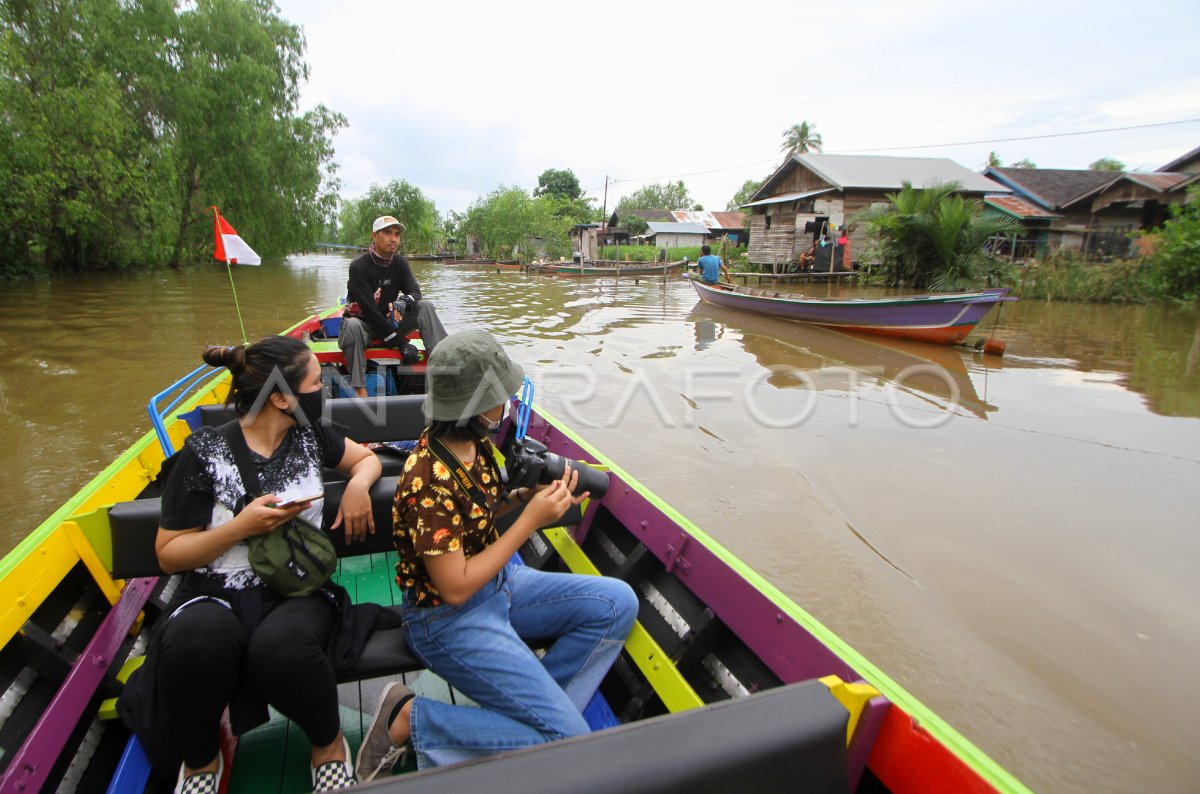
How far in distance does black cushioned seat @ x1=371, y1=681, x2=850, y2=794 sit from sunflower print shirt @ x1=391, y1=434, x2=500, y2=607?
68 cm

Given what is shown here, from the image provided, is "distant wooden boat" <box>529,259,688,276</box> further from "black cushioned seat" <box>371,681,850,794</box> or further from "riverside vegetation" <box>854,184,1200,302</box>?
"black cushioned seat" <box>371,681,850,794</box>

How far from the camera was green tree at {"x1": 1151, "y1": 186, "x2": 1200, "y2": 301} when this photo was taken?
1501cm

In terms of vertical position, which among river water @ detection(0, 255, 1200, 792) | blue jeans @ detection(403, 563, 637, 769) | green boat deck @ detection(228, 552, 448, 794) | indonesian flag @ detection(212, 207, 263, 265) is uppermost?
indonesian flag @ detection(212, 207, 263, 265)

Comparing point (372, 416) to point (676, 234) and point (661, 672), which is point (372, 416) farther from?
point (676, 234)

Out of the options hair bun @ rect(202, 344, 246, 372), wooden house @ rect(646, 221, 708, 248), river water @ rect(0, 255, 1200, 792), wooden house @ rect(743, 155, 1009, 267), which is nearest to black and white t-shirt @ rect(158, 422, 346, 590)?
hair bun @ rect(202, 344, 246, 372)

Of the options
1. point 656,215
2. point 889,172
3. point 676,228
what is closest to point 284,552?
point 889,172

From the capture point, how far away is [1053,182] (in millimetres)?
25812

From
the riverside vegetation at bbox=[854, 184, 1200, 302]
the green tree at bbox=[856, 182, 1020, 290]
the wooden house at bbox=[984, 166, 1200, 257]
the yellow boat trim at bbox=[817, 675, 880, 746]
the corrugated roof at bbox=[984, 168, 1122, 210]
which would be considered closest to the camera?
the yellow boat trim at bbox=[817, 675, 880, 746]

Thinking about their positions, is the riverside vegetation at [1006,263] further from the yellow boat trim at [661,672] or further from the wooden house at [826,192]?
the yellow boat trim at [661,672]

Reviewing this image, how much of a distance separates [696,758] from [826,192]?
24.3m

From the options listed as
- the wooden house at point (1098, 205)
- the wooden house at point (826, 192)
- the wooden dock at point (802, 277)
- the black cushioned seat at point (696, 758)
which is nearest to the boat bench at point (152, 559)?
the black cushioned seat at point (696, 758)

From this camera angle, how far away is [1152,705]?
9.84 feet

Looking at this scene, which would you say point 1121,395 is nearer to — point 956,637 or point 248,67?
point 956,637

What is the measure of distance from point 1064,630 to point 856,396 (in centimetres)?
506
